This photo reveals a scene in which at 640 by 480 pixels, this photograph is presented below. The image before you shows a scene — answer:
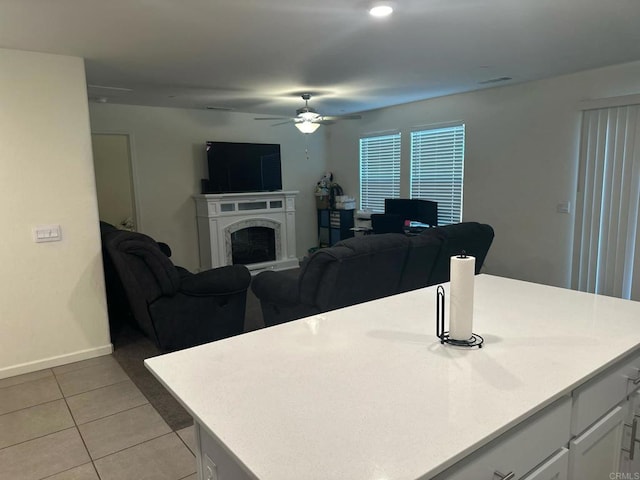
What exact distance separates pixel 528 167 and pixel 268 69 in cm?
319

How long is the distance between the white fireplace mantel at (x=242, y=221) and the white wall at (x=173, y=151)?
10.1 inches

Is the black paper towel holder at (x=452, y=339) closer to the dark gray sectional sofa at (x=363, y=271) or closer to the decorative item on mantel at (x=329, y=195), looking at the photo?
the dark gray sectional sofa at (x=363, y=271)

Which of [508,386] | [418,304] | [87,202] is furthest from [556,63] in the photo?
[87,202]

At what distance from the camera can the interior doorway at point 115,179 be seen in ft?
18.8

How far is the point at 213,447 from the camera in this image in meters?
1.20

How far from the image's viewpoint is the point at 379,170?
7.14 m

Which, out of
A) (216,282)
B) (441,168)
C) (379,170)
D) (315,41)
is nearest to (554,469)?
(216,282)

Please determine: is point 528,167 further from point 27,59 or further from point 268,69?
point 27,59

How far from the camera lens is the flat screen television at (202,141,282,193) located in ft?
21.3

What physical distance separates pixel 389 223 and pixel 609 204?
271cm

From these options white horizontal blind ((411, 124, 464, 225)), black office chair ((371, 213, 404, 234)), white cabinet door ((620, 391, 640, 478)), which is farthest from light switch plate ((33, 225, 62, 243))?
white horizontal blind ((411, 124, 464, 225))

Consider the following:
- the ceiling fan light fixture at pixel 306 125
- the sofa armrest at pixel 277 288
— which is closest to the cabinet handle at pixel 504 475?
the sofa armrest at pixel 277 288

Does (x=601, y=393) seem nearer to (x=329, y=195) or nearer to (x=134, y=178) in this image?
(x=134, y=178)

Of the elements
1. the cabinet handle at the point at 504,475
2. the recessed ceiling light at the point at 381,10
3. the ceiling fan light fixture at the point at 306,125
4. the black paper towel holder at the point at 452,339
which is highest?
the recessed ceiling light at the point at 381,10
